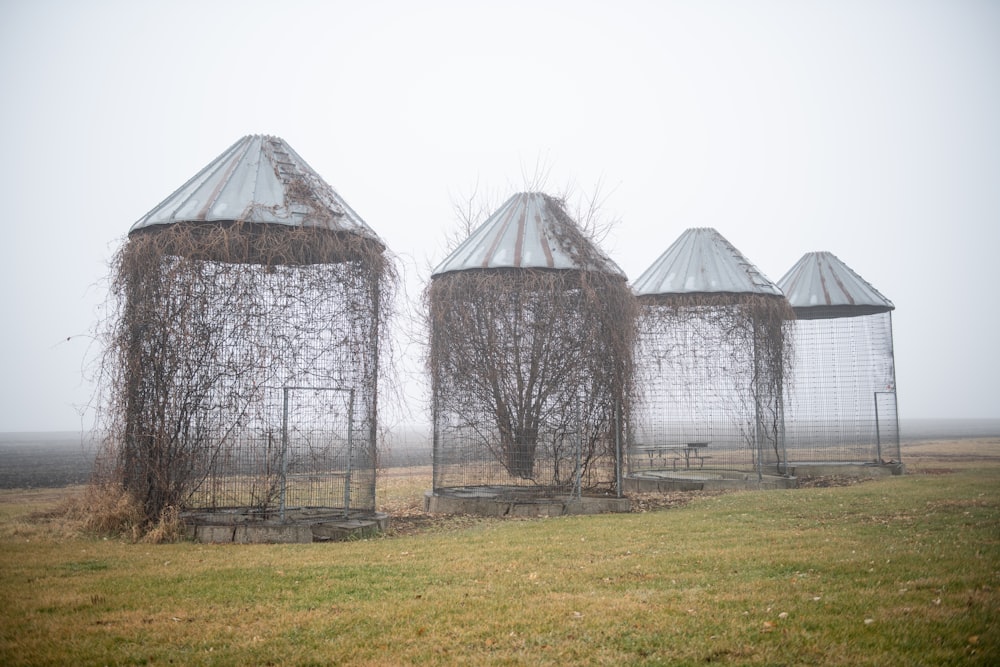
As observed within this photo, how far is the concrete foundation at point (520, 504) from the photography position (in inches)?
512

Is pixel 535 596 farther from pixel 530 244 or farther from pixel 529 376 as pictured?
pixel 530 244

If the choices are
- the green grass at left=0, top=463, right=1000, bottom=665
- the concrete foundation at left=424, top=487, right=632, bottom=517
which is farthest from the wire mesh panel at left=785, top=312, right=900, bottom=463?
the green grass at left=0, top=463, right=1000, bottom=665

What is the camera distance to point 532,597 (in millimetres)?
6680

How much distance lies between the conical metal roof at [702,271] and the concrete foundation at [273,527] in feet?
31.5

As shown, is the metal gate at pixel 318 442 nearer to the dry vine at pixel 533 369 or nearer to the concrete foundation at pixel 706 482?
the dry vine at pixel 533 369

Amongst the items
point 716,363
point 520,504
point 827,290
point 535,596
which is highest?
point 827,290

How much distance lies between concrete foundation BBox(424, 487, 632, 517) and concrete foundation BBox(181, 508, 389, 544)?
2.30 m

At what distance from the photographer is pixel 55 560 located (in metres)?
8.48

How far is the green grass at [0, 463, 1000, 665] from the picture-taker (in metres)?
5.27

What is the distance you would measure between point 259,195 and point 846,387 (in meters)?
15.4

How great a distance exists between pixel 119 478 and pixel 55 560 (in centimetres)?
223

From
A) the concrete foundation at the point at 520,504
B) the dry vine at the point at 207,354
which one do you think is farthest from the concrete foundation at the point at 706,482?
the dry vine at the point at 207,354

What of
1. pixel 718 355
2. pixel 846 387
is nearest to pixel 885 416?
pixel 846 387

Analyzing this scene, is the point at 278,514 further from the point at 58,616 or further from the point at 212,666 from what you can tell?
the point at 212,666
